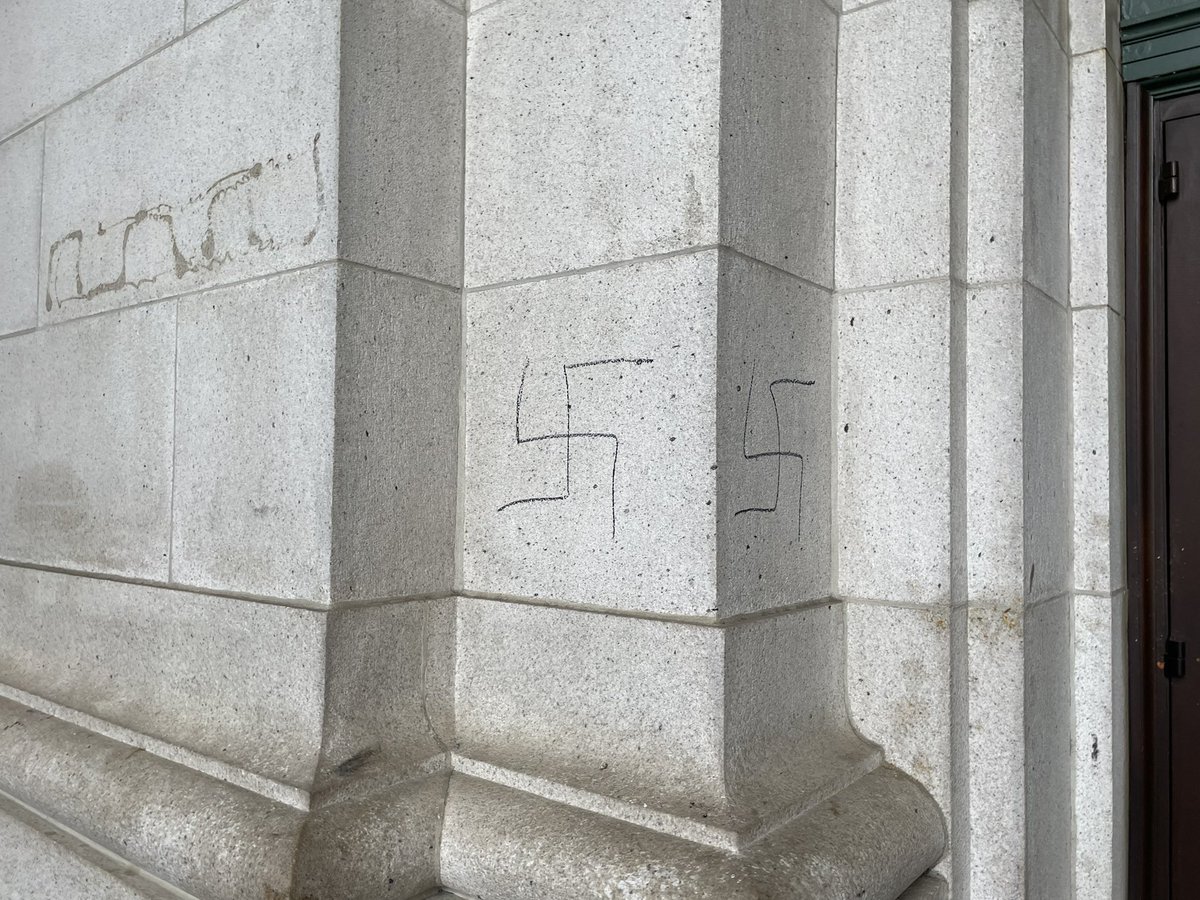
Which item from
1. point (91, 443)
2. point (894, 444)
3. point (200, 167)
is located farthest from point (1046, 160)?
point (91, 443)

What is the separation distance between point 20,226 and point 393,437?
209cm

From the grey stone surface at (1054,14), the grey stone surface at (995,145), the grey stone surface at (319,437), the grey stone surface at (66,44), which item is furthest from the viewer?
the grey stone surface at (66,44)

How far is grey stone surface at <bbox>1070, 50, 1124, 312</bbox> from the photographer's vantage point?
261cm

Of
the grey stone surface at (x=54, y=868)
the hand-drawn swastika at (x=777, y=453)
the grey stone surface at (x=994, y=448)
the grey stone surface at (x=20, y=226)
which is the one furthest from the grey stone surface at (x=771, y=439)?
the grey stone surface at (x=20, y=226)

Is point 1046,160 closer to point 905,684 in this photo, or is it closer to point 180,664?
point 905,684

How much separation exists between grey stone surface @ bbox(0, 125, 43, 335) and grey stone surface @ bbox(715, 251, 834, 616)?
2.60 metres

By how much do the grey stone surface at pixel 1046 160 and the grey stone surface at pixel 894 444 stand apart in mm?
369

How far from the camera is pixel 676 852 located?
5.90 feet

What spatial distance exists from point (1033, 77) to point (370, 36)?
178 cm

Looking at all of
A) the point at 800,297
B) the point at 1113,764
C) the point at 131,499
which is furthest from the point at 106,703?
the point at 1113,764

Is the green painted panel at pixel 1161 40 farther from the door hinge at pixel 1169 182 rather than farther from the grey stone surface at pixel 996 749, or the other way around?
the grey stone surface at pixel 996 749

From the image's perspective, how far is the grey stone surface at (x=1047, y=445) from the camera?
234 cm

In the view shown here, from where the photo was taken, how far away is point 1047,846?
2.41m

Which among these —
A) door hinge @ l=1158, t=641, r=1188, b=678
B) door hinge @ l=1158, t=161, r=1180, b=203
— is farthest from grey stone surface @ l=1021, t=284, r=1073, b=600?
door hinge @ l=1158, t=161, r=1180, b=203
